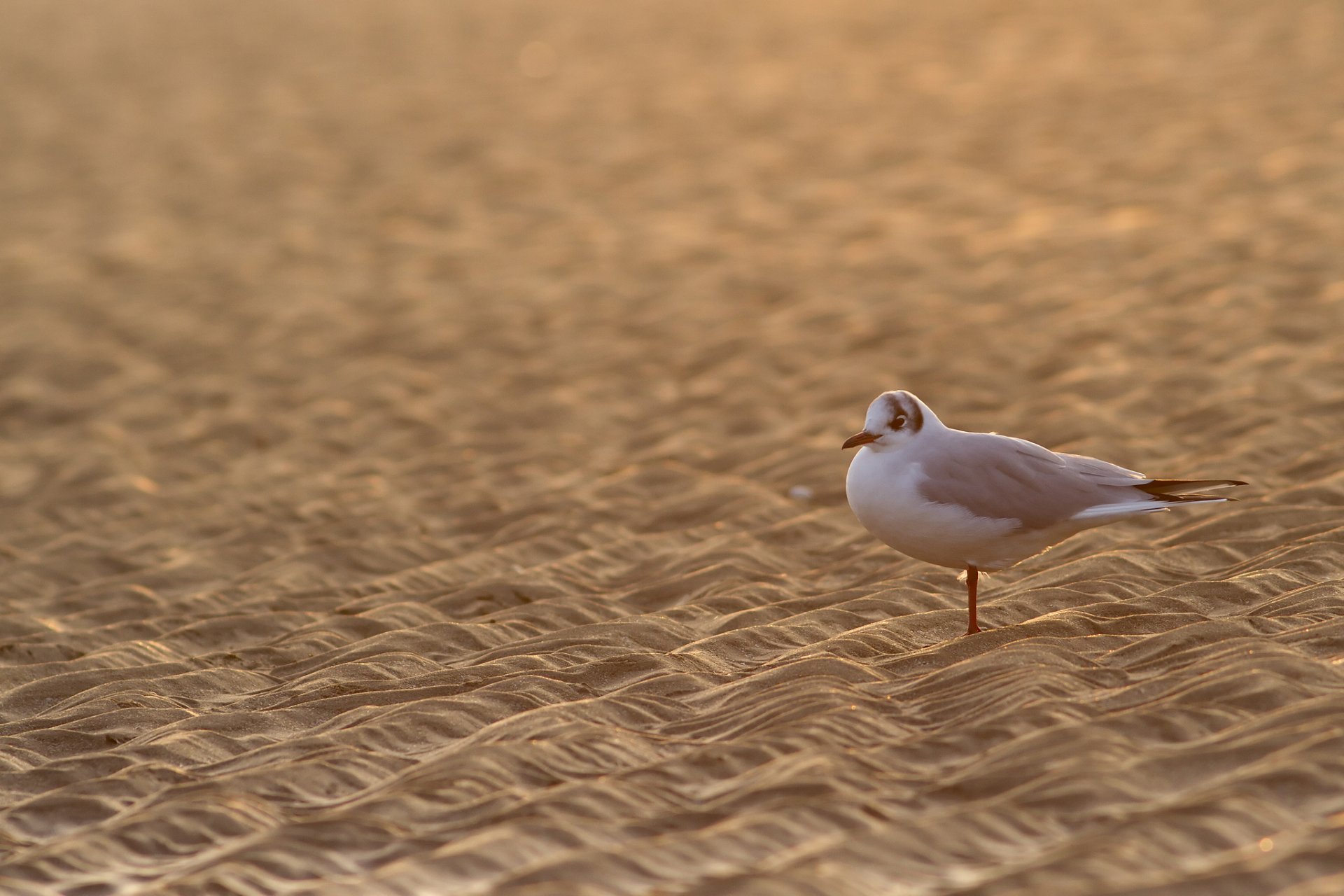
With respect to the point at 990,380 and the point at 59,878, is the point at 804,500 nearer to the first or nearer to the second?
the point at 990,380

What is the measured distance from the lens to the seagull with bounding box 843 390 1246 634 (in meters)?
5.66

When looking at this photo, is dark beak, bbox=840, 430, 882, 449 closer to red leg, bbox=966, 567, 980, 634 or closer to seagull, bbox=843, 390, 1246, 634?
seagull, bbox=843, 390, 1246, 634

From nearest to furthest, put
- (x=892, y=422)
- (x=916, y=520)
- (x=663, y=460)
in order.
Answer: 1. (x=916, y=520)
2. (x=892, y=422)
3. (x=663, y=460)

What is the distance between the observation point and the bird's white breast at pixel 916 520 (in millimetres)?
5645

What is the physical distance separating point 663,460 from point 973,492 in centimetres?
297

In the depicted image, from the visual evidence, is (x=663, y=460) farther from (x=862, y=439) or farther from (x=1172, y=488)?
(x=1172, y=488)

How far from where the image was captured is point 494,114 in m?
16.4

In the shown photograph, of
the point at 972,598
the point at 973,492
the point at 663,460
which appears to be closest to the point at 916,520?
the point at 973,492

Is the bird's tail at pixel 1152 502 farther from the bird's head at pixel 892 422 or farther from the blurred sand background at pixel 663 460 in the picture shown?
the bird's head at pixel 892 422

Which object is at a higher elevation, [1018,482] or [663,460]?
[663,460]

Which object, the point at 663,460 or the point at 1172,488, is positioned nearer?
the point at 1172,488

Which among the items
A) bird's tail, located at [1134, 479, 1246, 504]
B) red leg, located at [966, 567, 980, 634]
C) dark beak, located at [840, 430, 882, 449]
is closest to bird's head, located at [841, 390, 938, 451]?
dark beak, located at [840, 430, 882, 449]

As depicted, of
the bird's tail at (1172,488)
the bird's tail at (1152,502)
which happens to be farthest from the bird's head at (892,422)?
the bird's tail at (1172,488)

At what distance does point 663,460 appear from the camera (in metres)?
8.43
